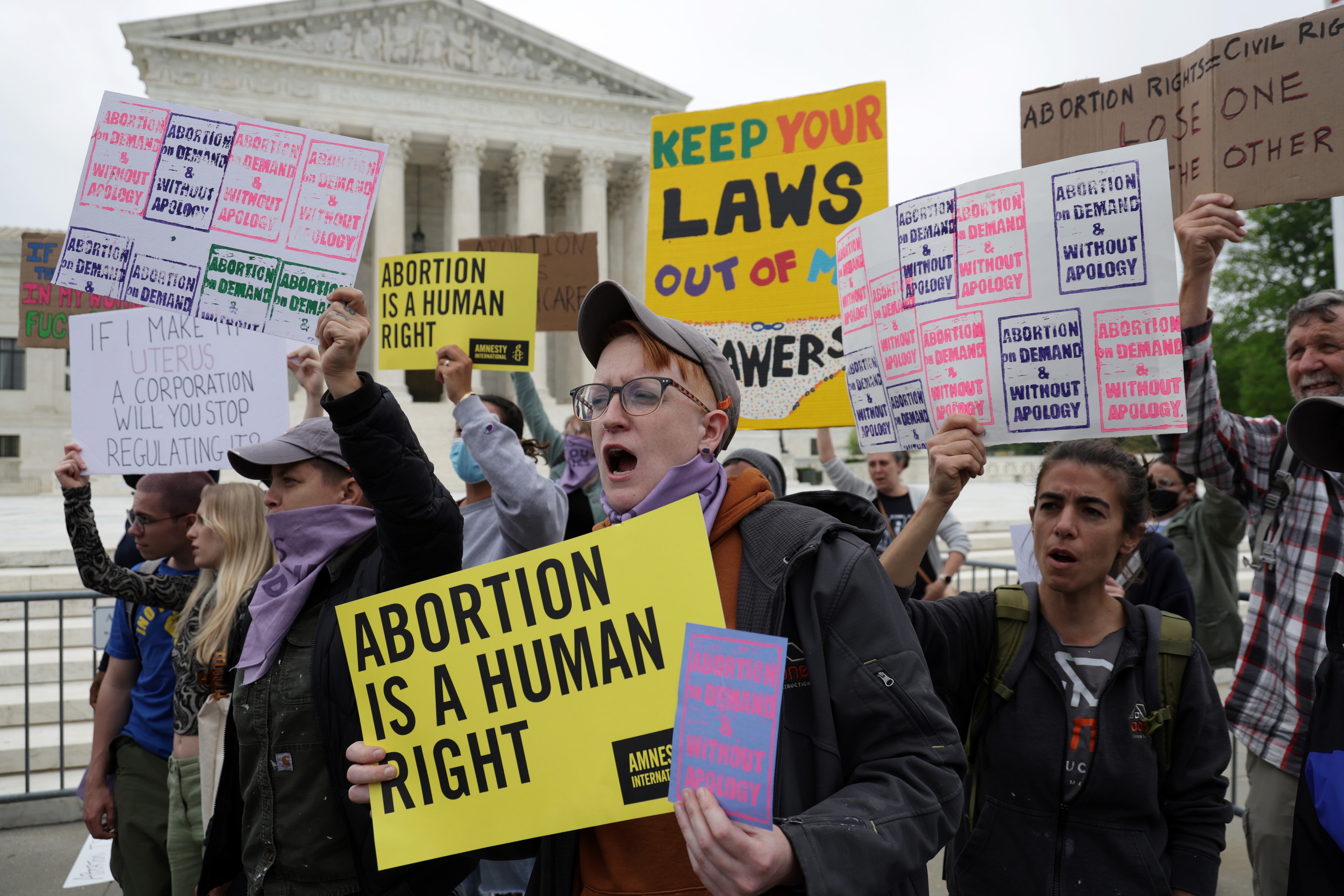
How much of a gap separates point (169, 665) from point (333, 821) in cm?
178

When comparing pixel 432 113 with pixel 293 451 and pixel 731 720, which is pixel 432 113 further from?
pixel 731 720

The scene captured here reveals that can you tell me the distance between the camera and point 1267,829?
8.90 feet

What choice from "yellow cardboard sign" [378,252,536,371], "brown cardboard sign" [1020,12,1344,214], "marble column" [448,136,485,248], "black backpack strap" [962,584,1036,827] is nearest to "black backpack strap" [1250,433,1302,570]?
"brown cardboard sign" [1020,12,1344,214]

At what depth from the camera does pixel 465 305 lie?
5.06 meters

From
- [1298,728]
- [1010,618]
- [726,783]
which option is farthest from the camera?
[1298,728]

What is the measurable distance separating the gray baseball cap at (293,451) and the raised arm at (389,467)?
0.43 metres

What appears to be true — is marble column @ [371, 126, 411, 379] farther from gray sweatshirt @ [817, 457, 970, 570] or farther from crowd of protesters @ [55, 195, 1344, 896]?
crowd of protesters @ [55, 195, 1344, 896]

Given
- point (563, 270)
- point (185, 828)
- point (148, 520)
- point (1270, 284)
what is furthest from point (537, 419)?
point (1270, 284)

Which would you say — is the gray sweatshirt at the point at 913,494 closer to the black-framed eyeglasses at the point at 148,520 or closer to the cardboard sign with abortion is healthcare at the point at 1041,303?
the cardboard sign with abortion is healthcare at the point at 1041,303

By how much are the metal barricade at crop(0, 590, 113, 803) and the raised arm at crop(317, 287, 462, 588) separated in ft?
10.8

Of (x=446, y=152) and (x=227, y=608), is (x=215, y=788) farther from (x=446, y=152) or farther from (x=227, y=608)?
(x=446, y=152)

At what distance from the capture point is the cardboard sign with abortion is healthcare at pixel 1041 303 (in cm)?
238

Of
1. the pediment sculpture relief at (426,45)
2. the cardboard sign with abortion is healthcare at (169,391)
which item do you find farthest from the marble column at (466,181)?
the cardboard sign with abortion is healthcare at (169,391)

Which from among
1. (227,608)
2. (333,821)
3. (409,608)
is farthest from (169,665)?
(409,608)
